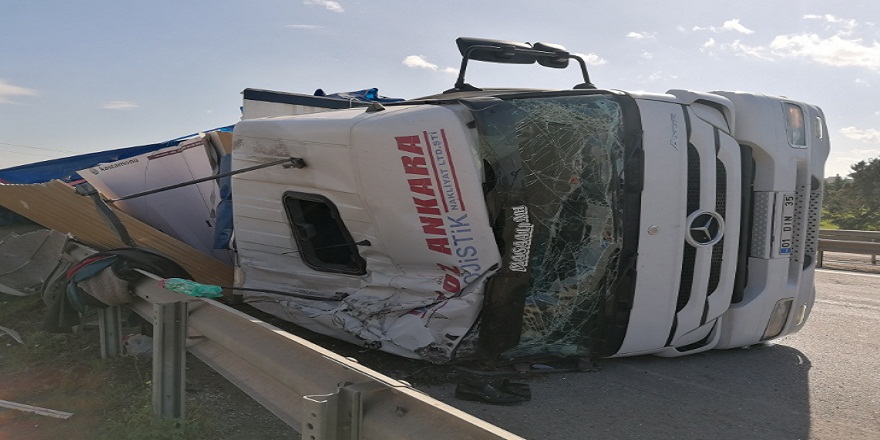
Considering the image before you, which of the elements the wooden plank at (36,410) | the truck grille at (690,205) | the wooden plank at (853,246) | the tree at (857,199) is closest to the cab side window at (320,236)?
the wooden plank at (36,410)

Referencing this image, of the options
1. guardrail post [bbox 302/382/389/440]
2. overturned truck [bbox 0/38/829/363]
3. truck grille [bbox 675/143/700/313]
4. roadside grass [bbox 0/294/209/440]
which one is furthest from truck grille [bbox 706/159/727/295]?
roadside grass [bbox 0/294/209/440]

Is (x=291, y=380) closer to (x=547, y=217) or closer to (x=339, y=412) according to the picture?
(x=339, y=412)

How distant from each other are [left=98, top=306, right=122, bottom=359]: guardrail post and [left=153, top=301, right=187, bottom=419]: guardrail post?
46.0 inches

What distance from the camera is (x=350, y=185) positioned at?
3.44 meters

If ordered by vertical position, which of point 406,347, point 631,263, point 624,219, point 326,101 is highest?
point 326,101

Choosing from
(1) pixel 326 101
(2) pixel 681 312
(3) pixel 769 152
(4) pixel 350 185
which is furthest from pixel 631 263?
(1) pixel 326 101

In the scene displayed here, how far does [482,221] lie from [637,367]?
1.33 m

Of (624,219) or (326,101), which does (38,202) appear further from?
(624,219)

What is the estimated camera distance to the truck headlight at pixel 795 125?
3.79 meters

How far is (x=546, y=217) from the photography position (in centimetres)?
329

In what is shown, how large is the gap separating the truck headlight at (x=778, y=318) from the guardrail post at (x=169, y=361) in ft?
10.6

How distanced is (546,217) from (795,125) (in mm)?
→ 1733

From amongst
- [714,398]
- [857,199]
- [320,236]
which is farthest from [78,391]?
[857,199]

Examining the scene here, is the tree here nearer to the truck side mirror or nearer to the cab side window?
the truck side mirror
